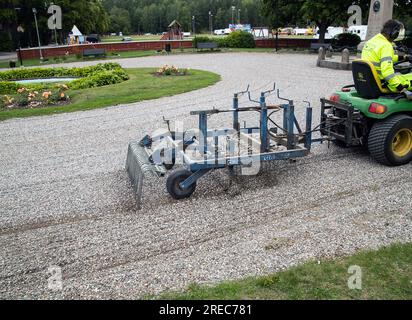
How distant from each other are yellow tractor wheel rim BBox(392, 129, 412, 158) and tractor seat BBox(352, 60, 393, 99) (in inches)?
28.0

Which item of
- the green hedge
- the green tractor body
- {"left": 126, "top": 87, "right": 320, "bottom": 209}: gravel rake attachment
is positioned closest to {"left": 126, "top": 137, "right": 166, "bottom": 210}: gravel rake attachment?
{"left": 126, "top": 87, "right": 320, "bottom": 209}: gravel rake attachment

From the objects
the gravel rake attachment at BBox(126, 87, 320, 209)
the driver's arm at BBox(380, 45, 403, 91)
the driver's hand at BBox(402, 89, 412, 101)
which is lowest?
the gravel rake attachment at BBox(126, 87, 320, 209)

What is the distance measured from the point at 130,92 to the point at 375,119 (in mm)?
10571

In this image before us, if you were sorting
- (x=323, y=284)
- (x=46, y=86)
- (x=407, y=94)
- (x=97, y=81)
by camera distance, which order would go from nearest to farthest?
(x=323, y=284) < (x=407, y=94) < (x=46, y=86) < (x=97, y=81)

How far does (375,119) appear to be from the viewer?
7.01m

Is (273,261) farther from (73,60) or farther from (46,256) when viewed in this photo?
(73,60)

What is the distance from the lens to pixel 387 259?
13.8 feet

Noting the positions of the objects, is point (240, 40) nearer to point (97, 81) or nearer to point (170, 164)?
point (97, 81)

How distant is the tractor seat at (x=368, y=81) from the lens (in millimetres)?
6668

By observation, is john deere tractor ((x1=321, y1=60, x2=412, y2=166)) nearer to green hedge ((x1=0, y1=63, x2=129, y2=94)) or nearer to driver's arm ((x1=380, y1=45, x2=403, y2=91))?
Result: driver's arm ((x1=380, y1=45, x2=403, y2=91))

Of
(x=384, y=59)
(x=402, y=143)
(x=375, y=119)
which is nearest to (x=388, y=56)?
(x=384, y=59)

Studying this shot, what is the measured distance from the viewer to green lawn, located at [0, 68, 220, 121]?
13.1m

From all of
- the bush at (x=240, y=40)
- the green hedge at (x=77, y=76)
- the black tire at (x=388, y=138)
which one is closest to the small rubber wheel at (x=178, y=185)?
the black tire at (x=388, y=138)

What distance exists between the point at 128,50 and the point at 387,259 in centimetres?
4080
